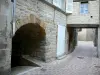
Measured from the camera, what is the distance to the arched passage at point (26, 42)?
26.1 feet

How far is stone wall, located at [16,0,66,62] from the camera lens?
5685 millimetres

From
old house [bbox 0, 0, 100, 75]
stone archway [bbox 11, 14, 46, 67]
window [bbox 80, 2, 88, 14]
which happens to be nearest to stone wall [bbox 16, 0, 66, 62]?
old house [bbox 0, 0, 100, 75]

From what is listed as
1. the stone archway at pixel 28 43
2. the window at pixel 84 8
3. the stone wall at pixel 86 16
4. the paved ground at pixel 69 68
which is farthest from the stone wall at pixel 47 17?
the window at pixel 84 8

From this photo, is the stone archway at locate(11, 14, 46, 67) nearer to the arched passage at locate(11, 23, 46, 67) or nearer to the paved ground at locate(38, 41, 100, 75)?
the arched passage at locate(11, 23, 46, 67)

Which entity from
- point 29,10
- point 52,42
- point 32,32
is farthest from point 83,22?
point 29,10

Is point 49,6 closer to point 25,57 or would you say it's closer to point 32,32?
point 32,32

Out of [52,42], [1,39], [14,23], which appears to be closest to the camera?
[1,39]

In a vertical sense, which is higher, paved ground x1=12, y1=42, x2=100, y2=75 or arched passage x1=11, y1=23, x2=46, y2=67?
arched passage x1=11, y1=23, x2=46, y2=67

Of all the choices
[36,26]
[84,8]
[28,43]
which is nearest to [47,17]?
[36,26]

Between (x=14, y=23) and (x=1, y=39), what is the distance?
79 centimetres

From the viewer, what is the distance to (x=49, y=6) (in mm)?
8172

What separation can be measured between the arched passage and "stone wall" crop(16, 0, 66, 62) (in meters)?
0.38

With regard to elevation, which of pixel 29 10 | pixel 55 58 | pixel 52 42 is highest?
pixel 29 10

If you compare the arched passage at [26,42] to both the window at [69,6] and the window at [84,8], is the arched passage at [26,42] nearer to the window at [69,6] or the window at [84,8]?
the window at [69,6]
